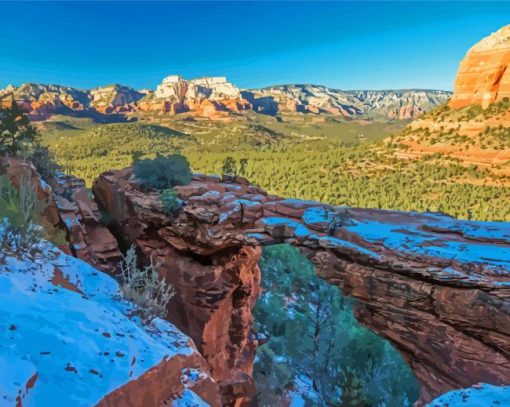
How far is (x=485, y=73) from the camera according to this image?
4881cm

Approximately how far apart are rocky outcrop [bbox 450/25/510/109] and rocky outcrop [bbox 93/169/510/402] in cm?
4604

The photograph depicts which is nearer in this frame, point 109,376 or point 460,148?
point 109,376

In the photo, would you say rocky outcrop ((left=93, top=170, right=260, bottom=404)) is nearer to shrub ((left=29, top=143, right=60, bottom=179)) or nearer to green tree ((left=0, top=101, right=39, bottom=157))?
shrub ((left=29, top=143, right=60, bottom=179))

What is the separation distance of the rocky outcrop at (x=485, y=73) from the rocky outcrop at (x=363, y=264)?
151 ft

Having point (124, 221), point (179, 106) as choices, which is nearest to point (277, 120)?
point (179, 106)

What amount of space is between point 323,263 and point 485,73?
2063 inches

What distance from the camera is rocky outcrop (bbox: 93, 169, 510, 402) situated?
751cm

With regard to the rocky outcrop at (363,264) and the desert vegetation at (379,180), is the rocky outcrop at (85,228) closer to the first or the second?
the rocky outcrop at (363,264)

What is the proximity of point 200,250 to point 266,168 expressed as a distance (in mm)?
36255

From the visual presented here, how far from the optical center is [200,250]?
1164 cm

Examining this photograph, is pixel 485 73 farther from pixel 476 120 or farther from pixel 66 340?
pixel 66 340

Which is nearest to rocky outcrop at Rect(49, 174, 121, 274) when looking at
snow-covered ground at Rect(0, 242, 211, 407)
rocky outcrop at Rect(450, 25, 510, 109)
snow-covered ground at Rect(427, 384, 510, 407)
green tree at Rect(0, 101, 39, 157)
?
green tree at Rect(0, 101, 39, 157)

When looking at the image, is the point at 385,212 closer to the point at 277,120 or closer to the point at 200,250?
the point at 200,250

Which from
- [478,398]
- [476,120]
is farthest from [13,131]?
[476,120]
